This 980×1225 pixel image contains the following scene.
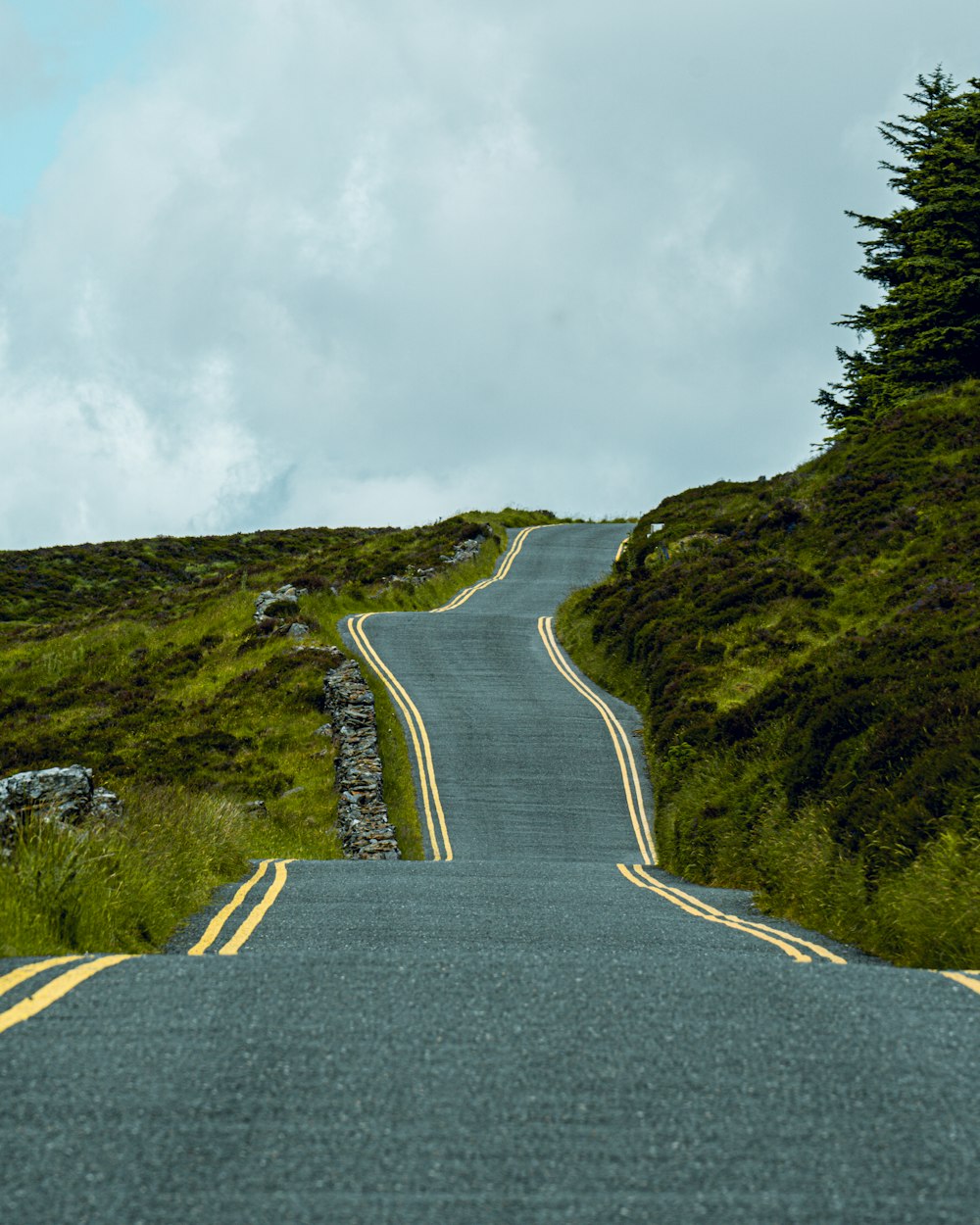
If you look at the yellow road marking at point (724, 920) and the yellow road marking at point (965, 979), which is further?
the yellow road marking at point (724, 920)

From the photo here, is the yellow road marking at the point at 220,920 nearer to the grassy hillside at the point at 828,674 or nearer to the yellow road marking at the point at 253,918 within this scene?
the yellow road marking at the point at 253,918

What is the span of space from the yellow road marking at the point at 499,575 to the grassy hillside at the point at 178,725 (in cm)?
77

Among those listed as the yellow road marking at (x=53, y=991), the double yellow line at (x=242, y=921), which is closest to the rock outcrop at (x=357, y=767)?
the double yellow line at (x=242, y=921)

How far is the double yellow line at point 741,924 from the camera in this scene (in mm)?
8336

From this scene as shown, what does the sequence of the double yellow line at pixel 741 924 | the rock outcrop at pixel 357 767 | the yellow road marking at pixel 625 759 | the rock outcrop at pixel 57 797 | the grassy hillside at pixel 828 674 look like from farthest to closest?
1. the rock outcrop at pixel 357 767
2. the yellow road marking at pixel 625 759
3. the rock outcrop at pixel 57 797
4. the grassy hillside at pixel 828 674
5. the double yellow line at pixel 741 924

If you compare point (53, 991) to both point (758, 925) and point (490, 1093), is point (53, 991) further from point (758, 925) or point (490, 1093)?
point (758, 925)

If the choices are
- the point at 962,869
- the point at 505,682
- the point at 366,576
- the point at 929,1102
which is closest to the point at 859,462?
the point at 505,682

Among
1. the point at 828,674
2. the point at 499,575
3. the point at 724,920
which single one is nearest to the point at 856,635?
the point at 828,674

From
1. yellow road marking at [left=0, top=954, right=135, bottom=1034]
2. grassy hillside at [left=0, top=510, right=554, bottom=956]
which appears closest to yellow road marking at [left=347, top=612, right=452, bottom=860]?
grassy hillside at [left=0, top=510, right=554, bottom=956]

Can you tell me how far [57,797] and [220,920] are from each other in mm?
2751

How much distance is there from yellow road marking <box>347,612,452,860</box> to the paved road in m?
14.4

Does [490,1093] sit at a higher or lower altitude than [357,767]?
higher

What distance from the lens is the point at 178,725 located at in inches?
1132

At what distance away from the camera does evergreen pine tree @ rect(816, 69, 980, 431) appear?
37.1 m
